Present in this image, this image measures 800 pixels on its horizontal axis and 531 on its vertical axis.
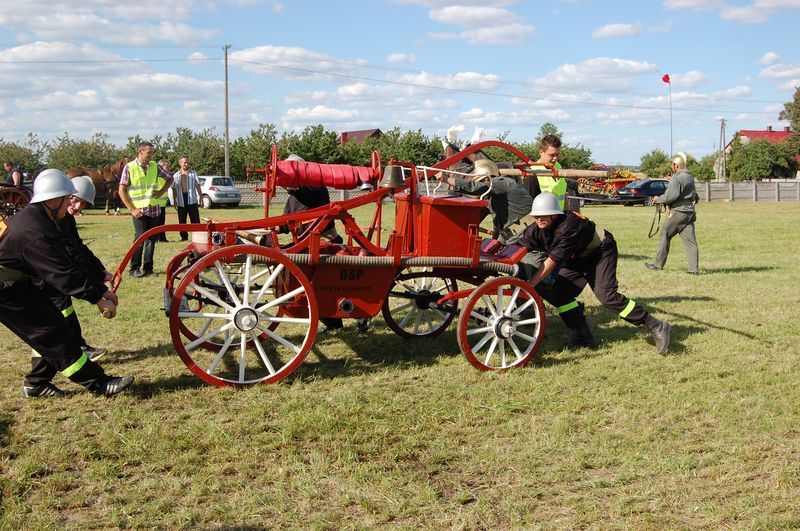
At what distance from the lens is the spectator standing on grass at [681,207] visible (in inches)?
439

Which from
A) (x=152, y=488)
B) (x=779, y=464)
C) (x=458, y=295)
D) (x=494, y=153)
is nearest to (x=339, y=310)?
(x=458, y=295)

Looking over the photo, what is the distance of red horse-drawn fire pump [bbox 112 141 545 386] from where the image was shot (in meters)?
5.30

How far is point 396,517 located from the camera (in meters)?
3.55

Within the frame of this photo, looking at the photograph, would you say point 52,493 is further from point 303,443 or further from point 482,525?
point 482,525

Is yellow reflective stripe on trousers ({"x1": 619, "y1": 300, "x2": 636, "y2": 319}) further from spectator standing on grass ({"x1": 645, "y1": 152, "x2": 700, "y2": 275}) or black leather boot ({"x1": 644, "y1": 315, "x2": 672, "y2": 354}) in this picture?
spectator standing on grass ({"x1": 645, "y1": 152, "x2": 700, "y2": 275})

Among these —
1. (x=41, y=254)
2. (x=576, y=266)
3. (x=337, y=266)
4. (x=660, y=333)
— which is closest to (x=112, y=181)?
(x=576, y=266)

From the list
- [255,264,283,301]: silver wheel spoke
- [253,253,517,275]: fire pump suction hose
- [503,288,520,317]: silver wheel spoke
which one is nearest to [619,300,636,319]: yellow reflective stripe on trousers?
[503,288,520,317]: silver wheel spoke

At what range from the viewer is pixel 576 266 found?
6676 millimetres

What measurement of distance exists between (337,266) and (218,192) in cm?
2805

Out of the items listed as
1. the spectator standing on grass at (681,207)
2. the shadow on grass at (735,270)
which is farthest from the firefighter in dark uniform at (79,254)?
the shadow on grass at (735,270)

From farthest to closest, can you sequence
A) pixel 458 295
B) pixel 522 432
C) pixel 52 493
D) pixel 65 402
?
pixel 458 295 < pixel 65 402 < pixel 522 432 < pixel 52 493

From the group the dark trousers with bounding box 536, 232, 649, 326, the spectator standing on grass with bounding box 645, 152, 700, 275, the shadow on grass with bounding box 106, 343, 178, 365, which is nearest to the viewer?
the shadow on grass with bounding box 106, 343, 178, 365

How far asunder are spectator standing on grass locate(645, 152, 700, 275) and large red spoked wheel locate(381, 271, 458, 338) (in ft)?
16.9

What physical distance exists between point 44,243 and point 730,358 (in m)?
5.29
